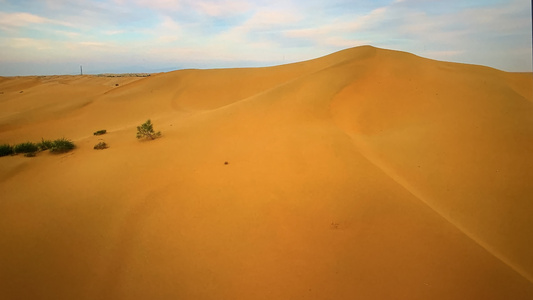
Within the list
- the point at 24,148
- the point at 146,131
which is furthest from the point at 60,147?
the point at 146,131

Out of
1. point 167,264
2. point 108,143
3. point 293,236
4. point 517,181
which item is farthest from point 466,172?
point 108,143

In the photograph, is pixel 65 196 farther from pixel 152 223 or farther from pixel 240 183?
pixel 240 183

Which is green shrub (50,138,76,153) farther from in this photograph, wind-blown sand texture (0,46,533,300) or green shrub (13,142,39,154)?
green shrub (13,142,39,154)

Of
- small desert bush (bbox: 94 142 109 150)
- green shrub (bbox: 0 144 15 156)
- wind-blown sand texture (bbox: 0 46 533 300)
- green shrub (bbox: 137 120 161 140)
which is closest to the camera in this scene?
wind-blown sand texture (bbox: 0 46 533 300)

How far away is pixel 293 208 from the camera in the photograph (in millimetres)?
3914

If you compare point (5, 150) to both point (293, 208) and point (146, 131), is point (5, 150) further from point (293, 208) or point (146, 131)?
point (293, 208)

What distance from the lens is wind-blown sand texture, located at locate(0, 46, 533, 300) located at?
2.92m

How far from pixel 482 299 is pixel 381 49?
12093mm

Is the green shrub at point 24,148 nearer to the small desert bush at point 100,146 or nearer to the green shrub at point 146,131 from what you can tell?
the small desert bush at point 100,146

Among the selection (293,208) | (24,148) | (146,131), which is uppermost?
(146,131)

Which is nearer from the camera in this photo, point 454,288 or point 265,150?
point 454,288

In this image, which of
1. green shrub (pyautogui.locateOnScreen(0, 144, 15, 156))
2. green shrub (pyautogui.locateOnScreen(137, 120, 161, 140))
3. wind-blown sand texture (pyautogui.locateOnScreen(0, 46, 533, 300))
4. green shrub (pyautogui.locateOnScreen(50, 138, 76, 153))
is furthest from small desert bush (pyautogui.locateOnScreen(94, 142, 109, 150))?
green shrub (pyautogui.locateOnScreen(0, 144, 15, 156))

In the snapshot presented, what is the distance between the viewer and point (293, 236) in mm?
3447

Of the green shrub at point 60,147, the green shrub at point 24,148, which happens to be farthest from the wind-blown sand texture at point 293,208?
the green shrub at point 24,148
